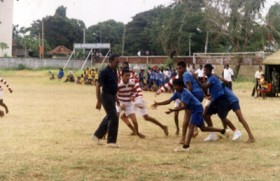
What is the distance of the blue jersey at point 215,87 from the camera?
1070cm

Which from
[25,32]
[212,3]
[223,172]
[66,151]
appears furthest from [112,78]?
[25,32]

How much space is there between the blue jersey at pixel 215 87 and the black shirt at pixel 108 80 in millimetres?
2058

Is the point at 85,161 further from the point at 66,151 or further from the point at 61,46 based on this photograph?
the point at 61,46

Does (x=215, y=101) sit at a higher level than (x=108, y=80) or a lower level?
lower

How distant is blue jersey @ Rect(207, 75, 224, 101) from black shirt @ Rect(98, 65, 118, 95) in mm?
2058

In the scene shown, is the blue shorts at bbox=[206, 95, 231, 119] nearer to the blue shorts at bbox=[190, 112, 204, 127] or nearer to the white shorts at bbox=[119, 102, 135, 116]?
the blue shorts at bbox=[190, 112, 204, 127]

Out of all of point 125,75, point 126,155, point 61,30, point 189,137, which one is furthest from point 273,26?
point 61,30

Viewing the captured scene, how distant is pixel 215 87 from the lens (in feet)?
35.2

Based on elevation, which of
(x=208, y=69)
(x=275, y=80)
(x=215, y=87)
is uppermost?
(x=208, y=69)

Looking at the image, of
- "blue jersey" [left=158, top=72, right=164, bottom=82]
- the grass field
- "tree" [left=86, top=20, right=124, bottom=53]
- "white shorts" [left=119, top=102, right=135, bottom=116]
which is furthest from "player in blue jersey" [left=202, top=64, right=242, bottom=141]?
"tree" [left=86, top=20, right=124, bottom=53]

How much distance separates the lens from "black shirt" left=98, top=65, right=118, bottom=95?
32.6 ft

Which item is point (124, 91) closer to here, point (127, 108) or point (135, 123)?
point (127, 108)

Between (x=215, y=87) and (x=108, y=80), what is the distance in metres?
2.31

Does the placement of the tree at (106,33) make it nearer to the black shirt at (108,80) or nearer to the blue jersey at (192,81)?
the blue jersey at (192,81)
